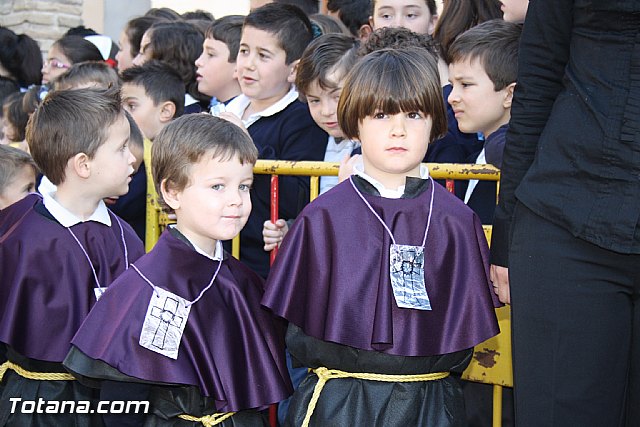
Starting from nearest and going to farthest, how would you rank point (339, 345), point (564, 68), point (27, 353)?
1. point (564, 68)
2. point (339, 345)
3. point (27, 353)

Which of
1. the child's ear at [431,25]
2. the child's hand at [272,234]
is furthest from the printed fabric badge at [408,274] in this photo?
the child's ear at [431,25]

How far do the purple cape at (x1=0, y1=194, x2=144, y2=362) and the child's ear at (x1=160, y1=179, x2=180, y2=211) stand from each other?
56cm

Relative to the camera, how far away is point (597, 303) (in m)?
2.48

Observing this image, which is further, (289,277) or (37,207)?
(37,207)

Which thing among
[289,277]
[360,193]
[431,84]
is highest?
[431,84]

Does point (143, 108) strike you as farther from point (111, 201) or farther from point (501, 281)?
point (501, 281)

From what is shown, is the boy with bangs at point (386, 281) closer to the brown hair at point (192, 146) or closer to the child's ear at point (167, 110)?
the brown hair at point (192, 146)

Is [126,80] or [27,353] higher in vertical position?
[126,80]

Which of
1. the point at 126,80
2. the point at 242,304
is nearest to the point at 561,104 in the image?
the point at 242,304

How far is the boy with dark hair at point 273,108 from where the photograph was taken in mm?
4414

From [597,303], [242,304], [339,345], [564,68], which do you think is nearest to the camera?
[597,303]

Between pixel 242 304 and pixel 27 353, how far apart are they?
0.95 m

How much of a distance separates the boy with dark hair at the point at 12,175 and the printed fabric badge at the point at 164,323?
1744 millimetres

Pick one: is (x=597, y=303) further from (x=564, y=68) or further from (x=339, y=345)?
(x=339, y=345)
